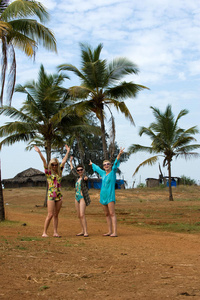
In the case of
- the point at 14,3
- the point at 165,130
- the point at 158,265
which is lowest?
the point at 158,265

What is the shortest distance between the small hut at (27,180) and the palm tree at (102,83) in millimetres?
25063

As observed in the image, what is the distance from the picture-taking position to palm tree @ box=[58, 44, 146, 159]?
668 inches

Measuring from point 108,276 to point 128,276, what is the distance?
0.24 m

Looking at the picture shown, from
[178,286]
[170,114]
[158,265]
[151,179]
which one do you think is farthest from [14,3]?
[151,179]

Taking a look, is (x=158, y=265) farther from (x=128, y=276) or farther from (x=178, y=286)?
(x=178, y=286)

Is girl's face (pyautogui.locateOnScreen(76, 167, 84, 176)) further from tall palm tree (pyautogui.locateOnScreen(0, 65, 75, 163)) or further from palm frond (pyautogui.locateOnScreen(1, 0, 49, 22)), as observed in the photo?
tall palm tree (pyautogui.locateOnScreen(0, 65, 75, 163))

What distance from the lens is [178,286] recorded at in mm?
3893

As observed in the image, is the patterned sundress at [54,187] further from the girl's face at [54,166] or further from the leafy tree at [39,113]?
the leafy tree at [39,113]

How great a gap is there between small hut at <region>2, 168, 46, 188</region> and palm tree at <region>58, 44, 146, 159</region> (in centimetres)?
2506

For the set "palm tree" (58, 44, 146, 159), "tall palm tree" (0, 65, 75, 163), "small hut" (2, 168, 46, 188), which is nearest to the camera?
"palm tree" (58, 44, 146, 159)

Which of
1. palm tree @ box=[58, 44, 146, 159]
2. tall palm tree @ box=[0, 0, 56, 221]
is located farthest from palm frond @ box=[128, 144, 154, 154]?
tall palm tree @ box=[0, 0, 56, 221]

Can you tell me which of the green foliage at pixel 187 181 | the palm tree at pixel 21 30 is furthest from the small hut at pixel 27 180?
the palm tree at pixel 21 30

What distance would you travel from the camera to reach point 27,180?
42188 millimetres

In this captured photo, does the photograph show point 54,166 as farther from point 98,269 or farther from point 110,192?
point 98,269
